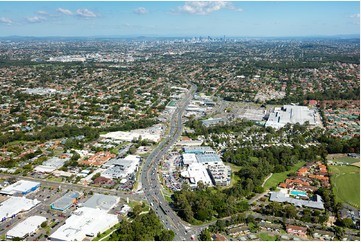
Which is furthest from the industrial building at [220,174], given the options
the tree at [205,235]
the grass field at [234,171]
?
the tree at [205,235]

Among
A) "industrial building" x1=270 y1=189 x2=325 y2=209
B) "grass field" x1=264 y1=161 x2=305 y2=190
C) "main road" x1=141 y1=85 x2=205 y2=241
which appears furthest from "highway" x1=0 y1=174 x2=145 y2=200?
"grass field" x1=264 y1=161 x2=305 y2=190

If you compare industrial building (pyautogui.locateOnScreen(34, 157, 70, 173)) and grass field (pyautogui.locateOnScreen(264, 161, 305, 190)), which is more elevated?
industrial building (pyautogui.locateOnScreen(34, 157, 70, 173))

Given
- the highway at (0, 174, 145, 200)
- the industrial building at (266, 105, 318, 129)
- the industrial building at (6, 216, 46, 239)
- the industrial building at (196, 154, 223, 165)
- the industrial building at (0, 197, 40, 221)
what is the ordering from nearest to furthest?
1. the industrial building at (6, 216, 46, 239)
2. the industrial building at (0, 197, 40, 221)
3. the highway at (0, 174, 145, 200)
4. the industrial building at (196, 154, 223, 165)
5. the industrial building at (266, 105, 318, 129)

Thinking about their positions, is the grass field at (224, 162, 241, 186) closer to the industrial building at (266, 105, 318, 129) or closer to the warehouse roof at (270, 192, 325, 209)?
the warehouse roof at (270, 192, 325, 209)

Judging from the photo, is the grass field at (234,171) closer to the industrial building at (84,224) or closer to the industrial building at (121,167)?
the industrial building at (121,167)

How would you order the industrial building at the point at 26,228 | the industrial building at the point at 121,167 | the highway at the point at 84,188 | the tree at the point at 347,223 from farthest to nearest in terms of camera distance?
1. the industrial building at the point at 121,167
2. the highway at the point at 84,188
3. the tree at the point at 347,223
4. the industrial building at the point at 26,228

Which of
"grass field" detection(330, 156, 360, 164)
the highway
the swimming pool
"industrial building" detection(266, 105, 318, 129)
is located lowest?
"grass field" detection(330, 156, 360, 164)

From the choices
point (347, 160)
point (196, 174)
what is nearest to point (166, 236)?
point (196, 174)
